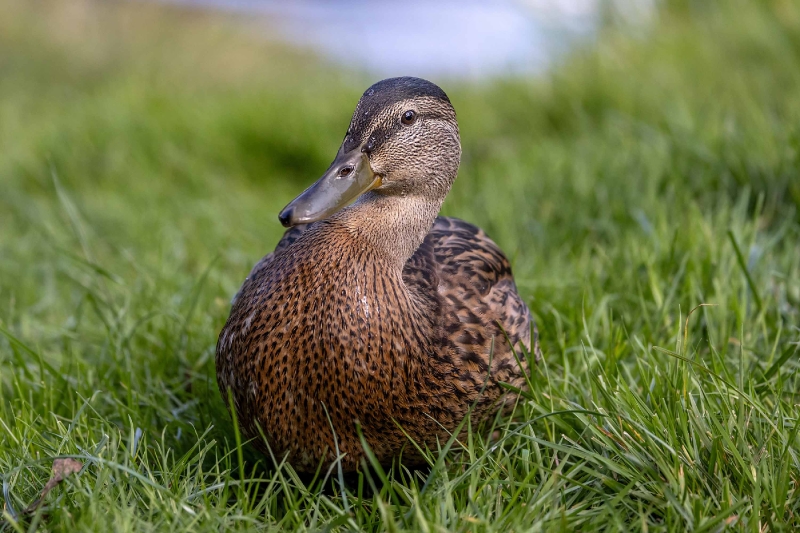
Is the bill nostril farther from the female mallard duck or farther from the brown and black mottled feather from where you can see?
the brown and black mottled feather

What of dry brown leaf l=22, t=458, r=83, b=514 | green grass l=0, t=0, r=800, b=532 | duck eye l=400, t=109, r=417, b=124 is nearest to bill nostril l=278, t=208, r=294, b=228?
duck eye l=400, t=109, r=417, b=124

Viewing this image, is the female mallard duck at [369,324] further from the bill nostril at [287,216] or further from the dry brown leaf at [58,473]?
the dry brown leaf at [58,473]

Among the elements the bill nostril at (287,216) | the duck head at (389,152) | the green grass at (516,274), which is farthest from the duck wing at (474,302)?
the bill nostril at (287,216)

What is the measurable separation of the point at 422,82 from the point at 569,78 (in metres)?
3.35

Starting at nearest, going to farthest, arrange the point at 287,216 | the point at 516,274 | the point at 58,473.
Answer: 1. the point at 58,473
2. the point at 287,216
3. the point at 516,274

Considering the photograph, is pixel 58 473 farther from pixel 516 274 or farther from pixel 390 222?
pixel 516 274

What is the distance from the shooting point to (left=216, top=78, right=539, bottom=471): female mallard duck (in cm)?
228

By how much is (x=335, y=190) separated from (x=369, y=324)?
37cm

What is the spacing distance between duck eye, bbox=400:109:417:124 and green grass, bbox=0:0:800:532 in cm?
81

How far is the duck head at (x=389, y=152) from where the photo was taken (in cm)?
231

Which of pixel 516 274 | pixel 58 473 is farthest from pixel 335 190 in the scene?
pixel 516 274

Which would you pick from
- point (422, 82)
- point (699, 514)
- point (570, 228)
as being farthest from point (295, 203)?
point (570, 228)

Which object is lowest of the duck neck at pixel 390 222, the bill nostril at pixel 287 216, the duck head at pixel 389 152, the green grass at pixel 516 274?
the green grass at pixel 516 274

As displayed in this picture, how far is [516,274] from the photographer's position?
3.58 metres
